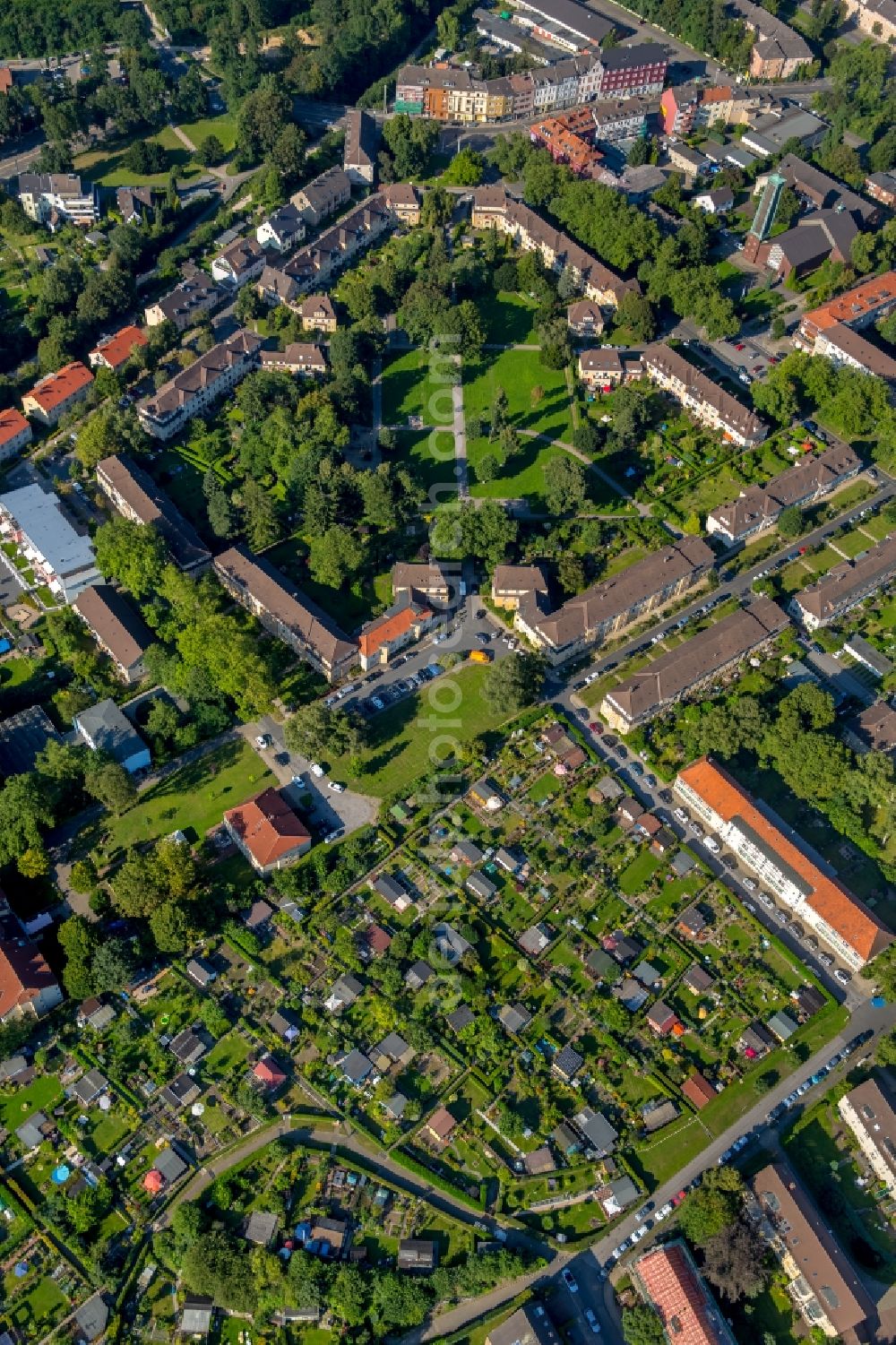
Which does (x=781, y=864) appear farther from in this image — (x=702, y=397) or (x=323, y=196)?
(x=323, y=196)

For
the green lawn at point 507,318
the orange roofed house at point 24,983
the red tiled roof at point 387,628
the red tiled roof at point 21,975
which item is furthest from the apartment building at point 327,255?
the orange roofed house at point 24,983

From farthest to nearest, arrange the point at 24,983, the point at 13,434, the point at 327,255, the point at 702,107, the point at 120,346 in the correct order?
1. the point at 702,107
2. the point at 327,255
3. the point at 120,346
4. the point at 13,434
5. the point at 24,983

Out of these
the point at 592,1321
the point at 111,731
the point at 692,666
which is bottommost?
the point at 592,1321

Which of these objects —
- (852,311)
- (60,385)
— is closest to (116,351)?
(60,385)

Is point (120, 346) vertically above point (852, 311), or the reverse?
point (852, 311)

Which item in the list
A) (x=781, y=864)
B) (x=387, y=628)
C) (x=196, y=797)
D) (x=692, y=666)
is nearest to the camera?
(x=781, y=864)

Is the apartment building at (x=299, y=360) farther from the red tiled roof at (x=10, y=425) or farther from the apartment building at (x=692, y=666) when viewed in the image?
the apartment building at (x=692, y=666)

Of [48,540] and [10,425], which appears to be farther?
[10,425]

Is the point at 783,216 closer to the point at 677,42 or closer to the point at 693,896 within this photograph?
the point at 677,42
